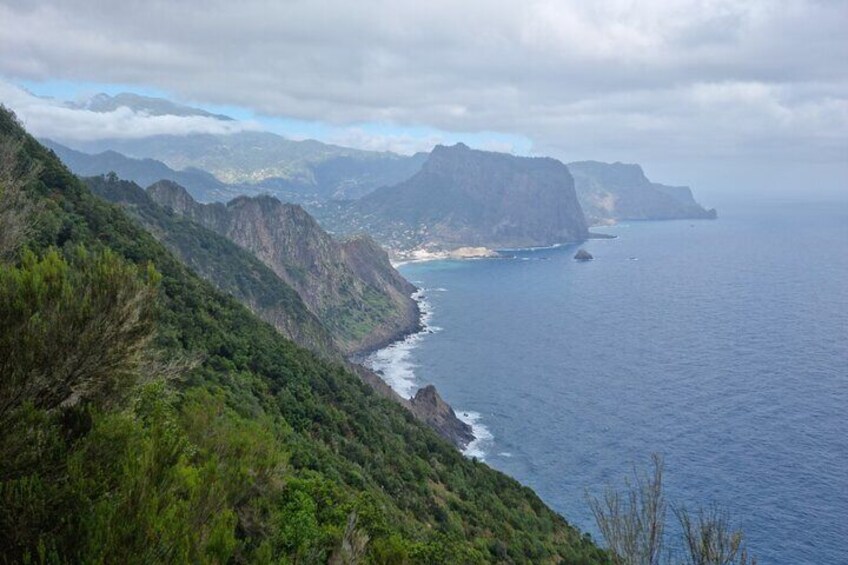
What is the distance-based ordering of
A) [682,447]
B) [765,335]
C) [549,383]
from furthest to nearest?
[765,335] → [549,383] → [682,447]

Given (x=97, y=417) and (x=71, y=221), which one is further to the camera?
(x=71, y=221)

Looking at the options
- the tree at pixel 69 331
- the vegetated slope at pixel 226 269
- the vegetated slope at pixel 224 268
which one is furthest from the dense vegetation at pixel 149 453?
the vegetated slope at pixel 224 268

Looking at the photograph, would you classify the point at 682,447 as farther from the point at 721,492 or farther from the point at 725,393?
the point at 725,393

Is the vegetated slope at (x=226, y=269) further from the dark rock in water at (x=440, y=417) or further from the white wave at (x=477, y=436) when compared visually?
the white wave at (x=477, y=436)

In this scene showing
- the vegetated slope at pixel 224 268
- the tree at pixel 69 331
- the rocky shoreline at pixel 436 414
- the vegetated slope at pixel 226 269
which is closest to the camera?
the tree at pixel 69 331

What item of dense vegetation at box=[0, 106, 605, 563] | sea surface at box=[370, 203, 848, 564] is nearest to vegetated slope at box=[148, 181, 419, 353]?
sea surface at box=[370, 203, 848, 564]

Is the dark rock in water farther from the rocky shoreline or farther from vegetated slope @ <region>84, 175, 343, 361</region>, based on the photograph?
vegetated slope @ <region>84, 175, 343, 361</region>

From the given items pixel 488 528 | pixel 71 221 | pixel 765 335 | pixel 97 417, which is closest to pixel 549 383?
pixel 765 335
